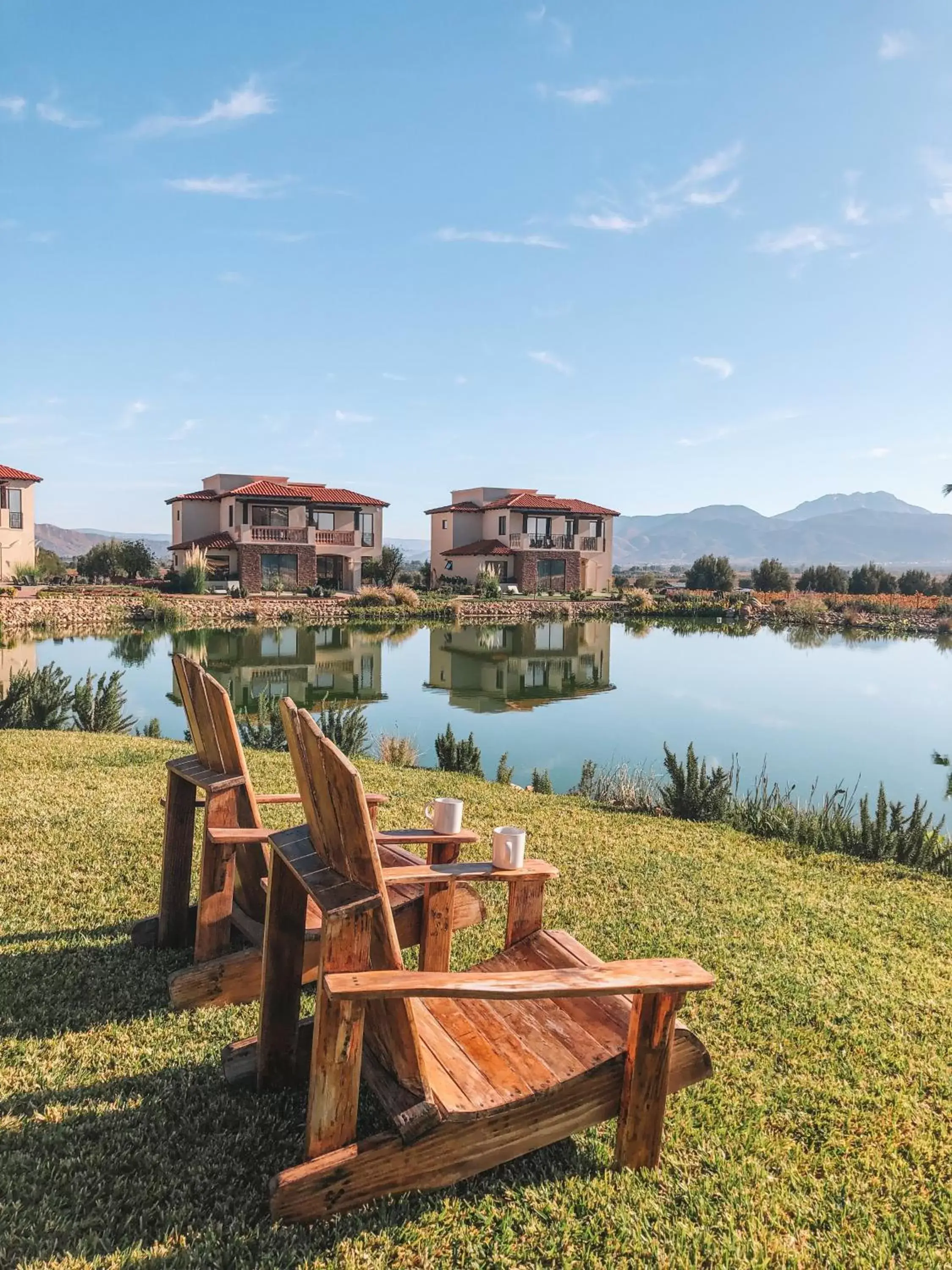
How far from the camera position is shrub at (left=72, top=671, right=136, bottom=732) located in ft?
31.9

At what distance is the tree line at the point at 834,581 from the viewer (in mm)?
49844

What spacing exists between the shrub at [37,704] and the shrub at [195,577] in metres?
25.0

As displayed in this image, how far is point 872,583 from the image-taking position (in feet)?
164

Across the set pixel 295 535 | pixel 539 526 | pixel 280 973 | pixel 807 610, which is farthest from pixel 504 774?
pixel 539 526

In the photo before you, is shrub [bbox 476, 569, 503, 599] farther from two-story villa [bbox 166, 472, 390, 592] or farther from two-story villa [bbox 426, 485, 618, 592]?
two-story villa [bbox 166, 472, 390, 592]

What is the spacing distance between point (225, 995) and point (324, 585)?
3878 centimetres

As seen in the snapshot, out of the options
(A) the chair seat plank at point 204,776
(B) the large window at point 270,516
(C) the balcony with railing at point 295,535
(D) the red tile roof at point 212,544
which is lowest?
(A) the chair seat plank at point 204,776

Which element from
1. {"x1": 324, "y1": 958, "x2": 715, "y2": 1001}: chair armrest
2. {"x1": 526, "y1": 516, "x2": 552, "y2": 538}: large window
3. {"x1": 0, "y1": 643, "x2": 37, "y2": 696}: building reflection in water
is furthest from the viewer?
{"x1": 526, "y1": 516, "x2": 552, "y2": 538}: large window

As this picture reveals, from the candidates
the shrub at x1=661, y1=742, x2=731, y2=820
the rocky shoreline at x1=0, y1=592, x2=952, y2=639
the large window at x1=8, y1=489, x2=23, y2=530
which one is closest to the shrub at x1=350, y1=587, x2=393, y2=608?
the rocky shoreline at x1=0, y1=592, x2=952, y2=639

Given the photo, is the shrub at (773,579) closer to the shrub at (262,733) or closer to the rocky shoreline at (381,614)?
the rocky shoreline at (381,614)

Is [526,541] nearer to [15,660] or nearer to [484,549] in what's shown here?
[484,549]

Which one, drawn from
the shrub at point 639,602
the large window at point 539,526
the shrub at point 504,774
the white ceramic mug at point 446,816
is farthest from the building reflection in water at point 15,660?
the large window at point 539,526

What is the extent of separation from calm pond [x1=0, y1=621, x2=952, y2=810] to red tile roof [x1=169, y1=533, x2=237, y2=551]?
10.9 metres

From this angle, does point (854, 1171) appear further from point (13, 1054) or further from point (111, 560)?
point (111, 560)
